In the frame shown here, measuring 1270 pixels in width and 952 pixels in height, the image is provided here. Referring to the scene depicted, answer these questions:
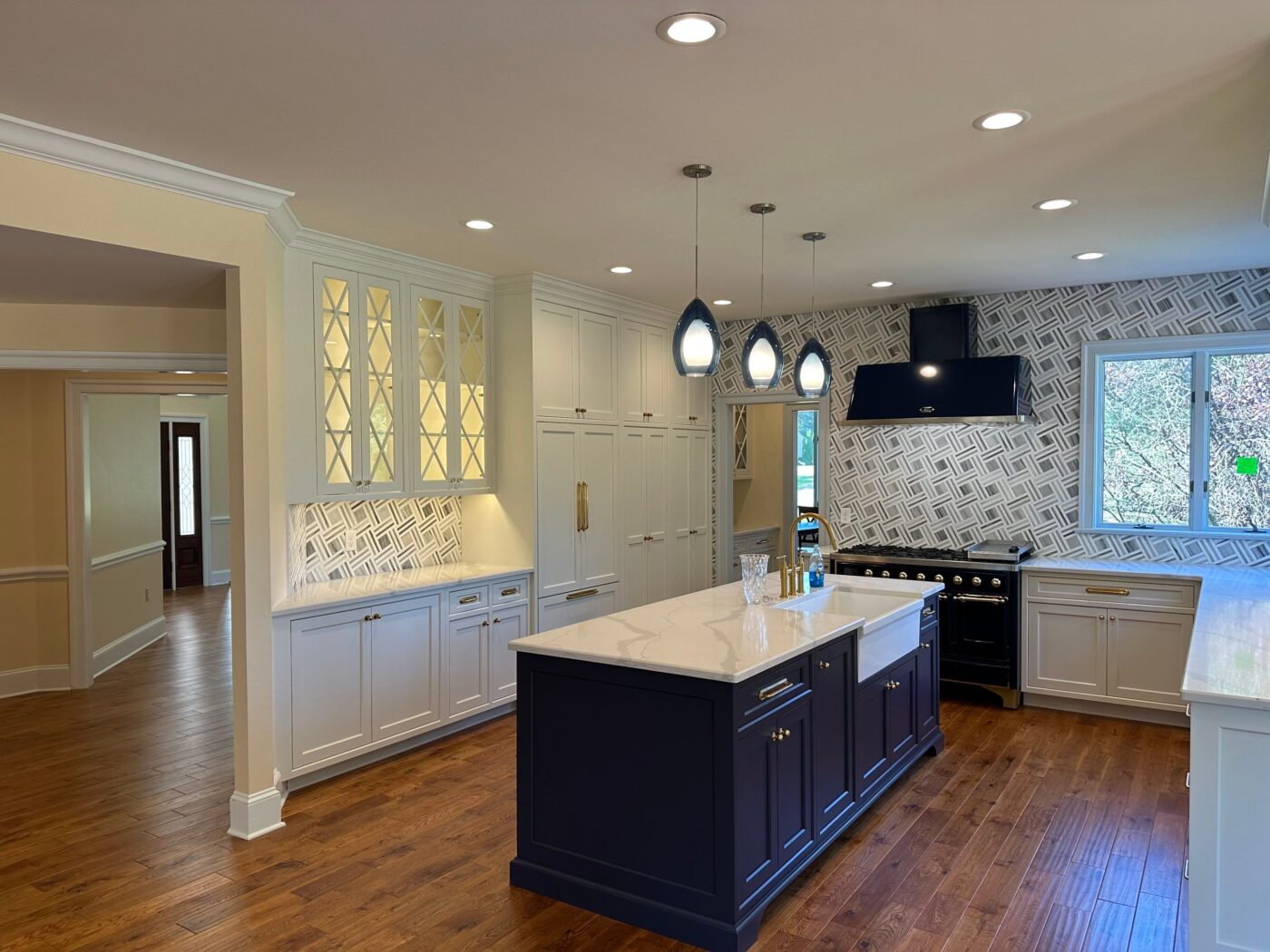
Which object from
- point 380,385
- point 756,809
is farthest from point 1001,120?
point 380,385

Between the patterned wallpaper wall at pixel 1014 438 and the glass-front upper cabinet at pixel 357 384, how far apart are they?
3154mm

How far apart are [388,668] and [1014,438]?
4166 mm

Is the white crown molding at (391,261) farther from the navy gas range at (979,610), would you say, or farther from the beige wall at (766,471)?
the beige wall at (766,471)

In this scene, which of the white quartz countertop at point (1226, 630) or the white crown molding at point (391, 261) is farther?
the white crown molding at point (391, 261)

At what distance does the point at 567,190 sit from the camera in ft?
11.3

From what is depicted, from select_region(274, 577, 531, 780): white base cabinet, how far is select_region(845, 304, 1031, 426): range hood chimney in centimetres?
260

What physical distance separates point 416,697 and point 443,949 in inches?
74.1

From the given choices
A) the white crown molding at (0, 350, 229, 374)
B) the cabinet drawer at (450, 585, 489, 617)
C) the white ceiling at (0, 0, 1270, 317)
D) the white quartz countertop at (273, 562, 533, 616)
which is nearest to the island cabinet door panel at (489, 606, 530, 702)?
the cabinet drawer at (450, 585, 489, 617)

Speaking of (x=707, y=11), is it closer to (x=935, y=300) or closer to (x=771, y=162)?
(x=771, y=162)

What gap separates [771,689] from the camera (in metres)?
2.81

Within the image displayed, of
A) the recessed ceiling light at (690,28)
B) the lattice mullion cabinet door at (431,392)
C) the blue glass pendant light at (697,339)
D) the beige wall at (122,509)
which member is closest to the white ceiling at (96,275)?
the lattice mullion cabinet door at (431,392)

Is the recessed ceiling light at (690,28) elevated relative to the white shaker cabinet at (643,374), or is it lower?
elevated

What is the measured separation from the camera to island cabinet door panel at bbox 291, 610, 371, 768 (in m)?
3.84

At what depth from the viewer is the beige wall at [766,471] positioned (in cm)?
823
